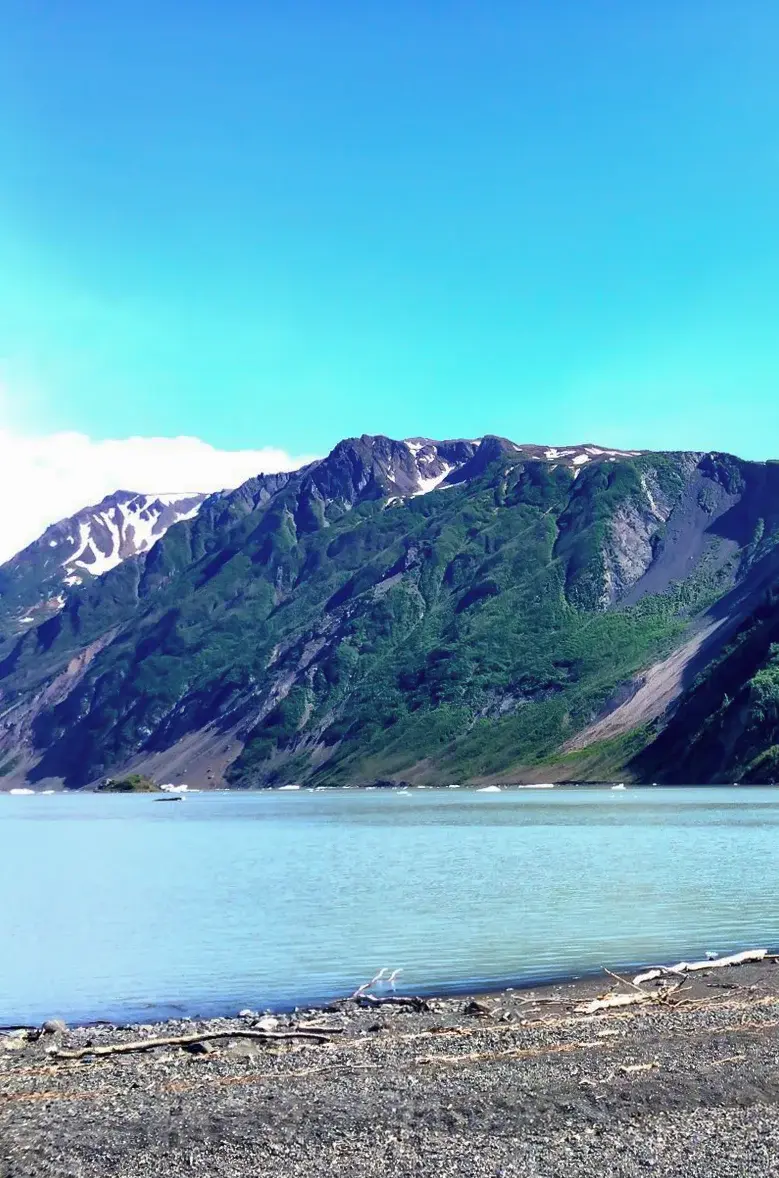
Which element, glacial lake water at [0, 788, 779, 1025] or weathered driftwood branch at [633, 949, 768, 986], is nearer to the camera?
weathered driftwood branch at [633, 949, 768, 986]

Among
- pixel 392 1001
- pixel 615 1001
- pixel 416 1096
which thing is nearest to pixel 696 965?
pixel 615 1001

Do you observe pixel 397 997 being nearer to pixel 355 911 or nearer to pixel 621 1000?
pixel 621 1000

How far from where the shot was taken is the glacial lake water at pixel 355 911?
35156mm

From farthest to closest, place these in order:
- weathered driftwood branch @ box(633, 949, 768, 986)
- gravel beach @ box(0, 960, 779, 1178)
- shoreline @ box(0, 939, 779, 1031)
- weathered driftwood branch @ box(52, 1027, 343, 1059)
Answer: weathered driftwood branch @ box(633, 949, 768, 986) → shoreline @ box(0, 939, 779, 1031) → weathered driftwood branch @ box(52, 1027, 343, 1059) → gravel beach @ box(0, 960, 779, 1178)

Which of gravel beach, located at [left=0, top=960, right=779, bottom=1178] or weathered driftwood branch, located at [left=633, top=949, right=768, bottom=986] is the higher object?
gravel beach, located at [left=0, top=960, right=779, bottom=1178]

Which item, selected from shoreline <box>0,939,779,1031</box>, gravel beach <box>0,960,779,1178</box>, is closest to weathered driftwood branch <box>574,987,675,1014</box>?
gravel beach <box>0,960,779,1178</box>

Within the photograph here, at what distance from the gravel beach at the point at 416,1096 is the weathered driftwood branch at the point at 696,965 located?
10.6 feet

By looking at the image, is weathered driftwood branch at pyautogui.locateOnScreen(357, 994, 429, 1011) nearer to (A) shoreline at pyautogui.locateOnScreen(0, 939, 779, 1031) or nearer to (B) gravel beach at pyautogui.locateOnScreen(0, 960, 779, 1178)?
(A) shoreline at pyautogui.locateOnScreen(0, 939, 779, 1031)

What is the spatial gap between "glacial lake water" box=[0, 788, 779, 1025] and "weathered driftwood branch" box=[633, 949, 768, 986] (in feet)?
9.13

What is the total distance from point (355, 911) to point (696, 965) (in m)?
20.9

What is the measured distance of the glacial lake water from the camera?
35.2 metres

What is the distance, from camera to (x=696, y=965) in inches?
1298

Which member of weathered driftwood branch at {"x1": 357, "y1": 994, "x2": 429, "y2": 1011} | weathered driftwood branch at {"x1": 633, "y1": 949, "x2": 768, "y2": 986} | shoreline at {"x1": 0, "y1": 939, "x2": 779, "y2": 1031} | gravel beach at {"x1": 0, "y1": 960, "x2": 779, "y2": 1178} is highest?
gravel beach at {"x1": 0, "y1": 960, "x2": 779, "y2": 1178}

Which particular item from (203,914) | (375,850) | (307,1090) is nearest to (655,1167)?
(307,1090)
